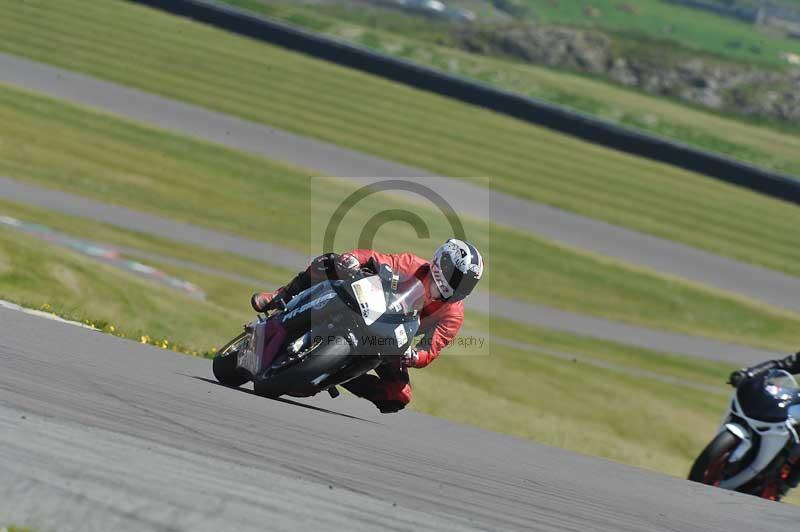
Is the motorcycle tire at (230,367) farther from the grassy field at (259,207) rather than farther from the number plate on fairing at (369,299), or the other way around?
the grassy field at (259,207)

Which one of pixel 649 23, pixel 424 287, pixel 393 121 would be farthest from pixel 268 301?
pixel 649 23

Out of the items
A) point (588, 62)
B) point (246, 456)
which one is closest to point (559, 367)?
point (246, 456)

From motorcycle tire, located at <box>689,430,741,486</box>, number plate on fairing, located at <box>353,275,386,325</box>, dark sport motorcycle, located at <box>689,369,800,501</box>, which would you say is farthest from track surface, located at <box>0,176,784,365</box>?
number plate on fairing, located at <box>353,275,386,325</box>

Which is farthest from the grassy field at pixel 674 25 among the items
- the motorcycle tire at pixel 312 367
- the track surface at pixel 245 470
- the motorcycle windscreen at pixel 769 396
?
the track surface at pixel 245 470

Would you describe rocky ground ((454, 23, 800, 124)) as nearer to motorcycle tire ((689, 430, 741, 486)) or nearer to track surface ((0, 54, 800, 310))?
track surface ((0, 54, 800, 310))

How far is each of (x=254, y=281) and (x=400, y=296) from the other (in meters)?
13.3

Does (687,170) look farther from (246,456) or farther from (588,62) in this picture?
(246,456)

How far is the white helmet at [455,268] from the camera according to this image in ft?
26.0

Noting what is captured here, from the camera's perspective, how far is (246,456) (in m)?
4.16

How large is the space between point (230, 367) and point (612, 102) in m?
35.1

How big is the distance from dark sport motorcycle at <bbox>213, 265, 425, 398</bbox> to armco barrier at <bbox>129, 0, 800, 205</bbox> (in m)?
30.5

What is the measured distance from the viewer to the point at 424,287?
793cm

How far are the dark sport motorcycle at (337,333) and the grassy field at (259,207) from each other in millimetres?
14160

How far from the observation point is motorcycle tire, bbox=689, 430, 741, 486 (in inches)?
356
